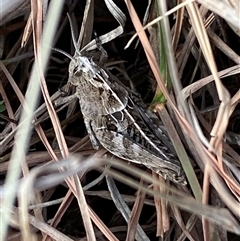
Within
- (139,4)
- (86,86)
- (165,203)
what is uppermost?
(139,4)

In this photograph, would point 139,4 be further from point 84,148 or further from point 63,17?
point 84,148

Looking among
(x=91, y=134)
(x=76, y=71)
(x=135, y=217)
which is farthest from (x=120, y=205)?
(x=76, y=71)

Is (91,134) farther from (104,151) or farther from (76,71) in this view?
(76,71)

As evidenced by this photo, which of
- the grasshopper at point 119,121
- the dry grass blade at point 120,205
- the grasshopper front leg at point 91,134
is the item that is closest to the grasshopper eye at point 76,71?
the grasshopper at point 119,121

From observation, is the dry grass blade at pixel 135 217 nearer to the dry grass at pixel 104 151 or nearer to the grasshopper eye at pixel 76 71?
the dry grass at pixel 104 151

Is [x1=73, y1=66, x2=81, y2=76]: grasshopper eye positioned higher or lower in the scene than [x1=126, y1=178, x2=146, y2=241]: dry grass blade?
higher

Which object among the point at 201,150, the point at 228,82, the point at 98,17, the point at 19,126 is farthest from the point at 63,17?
the point at 201,150

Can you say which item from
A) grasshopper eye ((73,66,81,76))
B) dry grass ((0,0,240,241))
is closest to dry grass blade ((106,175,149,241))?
dry grass ((0,0,240,241))

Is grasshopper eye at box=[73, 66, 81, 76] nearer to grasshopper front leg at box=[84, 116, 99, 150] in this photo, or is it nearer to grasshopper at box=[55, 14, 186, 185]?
grasshopper at box=[55, 14, 186, 185]
